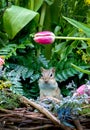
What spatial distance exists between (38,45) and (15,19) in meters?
0.13

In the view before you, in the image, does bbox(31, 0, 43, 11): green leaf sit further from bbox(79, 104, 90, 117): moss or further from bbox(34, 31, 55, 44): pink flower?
bbox(79, 104, 90, 117): moss

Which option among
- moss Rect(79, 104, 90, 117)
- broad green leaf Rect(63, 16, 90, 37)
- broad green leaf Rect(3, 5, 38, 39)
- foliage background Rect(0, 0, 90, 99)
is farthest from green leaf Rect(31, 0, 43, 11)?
moss Rect(79, 104, 90, 117)

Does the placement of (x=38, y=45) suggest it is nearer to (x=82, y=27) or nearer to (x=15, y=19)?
(x=15, y=19)

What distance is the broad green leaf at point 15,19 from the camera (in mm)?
1660

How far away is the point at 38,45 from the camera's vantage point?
5.52ft

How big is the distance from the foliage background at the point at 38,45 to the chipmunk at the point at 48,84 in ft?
0.08

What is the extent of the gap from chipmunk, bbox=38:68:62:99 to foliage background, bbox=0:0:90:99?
0.9 inches

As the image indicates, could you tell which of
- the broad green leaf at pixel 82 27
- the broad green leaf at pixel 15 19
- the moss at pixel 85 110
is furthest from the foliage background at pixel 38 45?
the moss at pixel 85 110

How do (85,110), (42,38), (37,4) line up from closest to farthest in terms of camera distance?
1. (85,110)
2. (42,38)
3. (37,4)

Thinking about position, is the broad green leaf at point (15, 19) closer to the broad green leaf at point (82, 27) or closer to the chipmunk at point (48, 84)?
the chipmunk at point (48, 84)

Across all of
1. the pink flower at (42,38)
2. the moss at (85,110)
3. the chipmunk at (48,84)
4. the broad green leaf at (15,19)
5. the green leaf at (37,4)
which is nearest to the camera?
the moss at (85,110)

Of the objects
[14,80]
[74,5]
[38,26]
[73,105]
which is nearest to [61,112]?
[73,105]

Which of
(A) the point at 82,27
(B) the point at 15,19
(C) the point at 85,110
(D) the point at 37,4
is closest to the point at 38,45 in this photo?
(B) the point at 15,19

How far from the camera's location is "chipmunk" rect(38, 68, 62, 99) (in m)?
1.49
